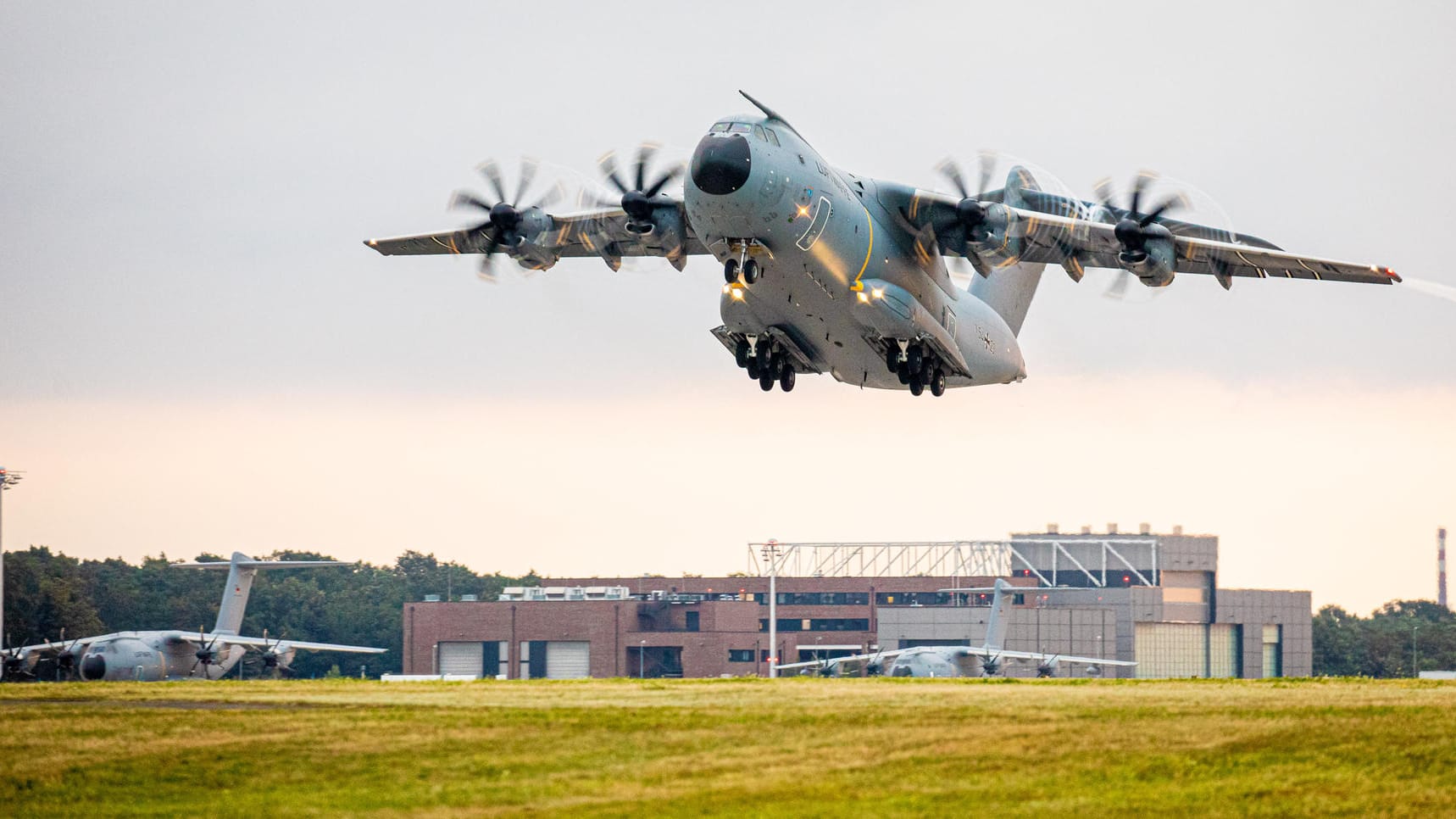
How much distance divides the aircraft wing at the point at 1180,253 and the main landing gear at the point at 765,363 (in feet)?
14.0

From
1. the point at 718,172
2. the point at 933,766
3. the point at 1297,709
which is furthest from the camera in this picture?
the point at 718,172

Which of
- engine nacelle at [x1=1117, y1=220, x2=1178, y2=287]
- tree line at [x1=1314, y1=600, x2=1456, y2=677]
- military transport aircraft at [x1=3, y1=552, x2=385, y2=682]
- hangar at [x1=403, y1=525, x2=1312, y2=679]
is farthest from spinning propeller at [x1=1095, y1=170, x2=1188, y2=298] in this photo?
tree line at [x1=1314, y1=600, x2=1456, y2=677]

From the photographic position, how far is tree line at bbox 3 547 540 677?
8681 centimetres

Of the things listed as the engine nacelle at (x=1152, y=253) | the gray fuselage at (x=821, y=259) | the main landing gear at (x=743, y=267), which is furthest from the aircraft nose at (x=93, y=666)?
the engine nacelle at (x=1152, y=253)

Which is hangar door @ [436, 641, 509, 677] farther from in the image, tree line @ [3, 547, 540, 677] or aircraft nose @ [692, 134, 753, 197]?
aircraft nose @ [692, 134, 753, 197]

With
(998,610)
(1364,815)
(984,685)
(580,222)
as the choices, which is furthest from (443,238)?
(998,610)

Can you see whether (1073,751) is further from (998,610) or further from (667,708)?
(998,610)

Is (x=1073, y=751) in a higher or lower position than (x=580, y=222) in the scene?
lower

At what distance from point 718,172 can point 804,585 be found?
83.1m

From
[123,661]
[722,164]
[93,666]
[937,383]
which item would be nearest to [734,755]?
[722,164]

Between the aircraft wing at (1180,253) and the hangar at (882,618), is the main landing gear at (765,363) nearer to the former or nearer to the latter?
the aircraft wing at (1180,253)

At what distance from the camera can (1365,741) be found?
24250mm

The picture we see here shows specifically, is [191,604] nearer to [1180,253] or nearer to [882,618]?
[882,618]

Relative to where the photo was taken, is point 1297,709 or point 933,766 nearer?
point 933,766
